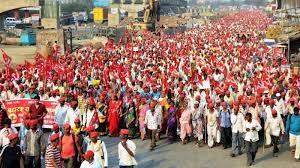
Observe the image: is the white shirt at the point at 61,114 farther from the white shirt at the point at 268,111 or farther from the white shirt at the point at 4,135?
the white shirt at the point at 268,111

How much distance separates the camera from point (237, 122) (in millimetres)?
11602

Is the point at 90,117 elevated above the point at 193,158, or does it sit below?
above

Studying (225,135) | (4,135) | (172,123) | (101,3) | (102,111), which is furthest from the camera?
(101,3)

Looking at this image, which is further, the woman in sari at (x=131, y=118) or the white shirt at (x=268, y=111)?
the woman in sari at (x=131, y=118)

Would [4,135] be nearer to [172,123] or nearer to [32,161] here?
[32,161]

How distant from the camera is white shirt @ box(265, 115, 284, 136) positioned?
38.4 feet

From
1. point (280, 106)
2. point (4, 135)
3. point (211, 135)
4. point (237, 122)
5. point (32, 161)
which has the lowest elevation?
point (211, 135)

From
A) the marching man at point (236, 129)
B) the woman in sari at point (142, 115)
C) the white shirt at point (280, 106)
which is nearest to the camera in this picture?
the marching man at point (236, 129)

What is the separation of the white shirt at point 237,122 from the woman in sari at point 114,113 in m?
3.20

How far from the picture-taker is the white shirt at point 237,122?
1156 centimetres

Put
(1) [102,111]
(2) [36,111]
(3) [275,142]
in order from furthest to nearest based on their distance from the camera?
(1) [102,111] → (3) [275,142] → (2) [36,111]

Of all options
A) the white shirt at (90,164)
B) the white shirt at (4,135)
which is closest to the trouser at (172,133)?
the white shirt at (4,135)

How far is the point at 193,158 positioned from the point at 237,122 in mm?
1277

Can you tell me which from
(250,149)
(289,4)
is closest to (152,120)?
(250,149)
